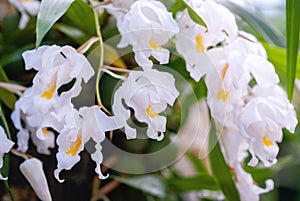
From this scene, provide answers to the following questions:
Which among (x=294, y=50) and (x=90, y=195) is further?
(x=90, y=195)

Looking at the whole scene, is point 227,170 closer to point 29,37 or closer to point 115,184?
point 115,184

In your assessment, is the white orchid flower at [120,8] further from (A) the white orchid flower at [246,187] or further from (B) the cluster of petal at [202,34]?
(A) the white orchid flower at [246,187]

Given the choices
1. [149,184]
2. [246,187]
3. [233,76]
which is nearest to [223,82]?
[233,76]

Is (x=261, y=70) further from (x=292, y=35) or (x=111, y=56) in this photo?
(x=111, y=56)

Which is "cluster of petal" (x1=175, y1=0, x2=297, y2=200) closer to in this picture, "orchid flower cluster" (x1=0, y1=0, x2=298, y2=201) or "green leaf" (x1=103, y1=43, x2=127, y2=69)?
"orchid flower cluster" (x1=0, y1=0, x2=298, y2=201)

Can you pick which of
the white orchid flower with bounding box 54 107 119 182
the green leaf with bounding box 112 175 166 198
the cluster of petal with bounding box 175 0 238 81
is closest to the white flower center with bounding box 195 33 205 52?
the cluster of petal with bounding box 175 0 238 81

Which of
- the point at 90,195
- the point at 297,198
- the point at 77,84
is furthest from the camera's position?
the point at 297,198

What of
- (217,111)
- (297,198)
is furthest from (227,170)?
(297,198)
